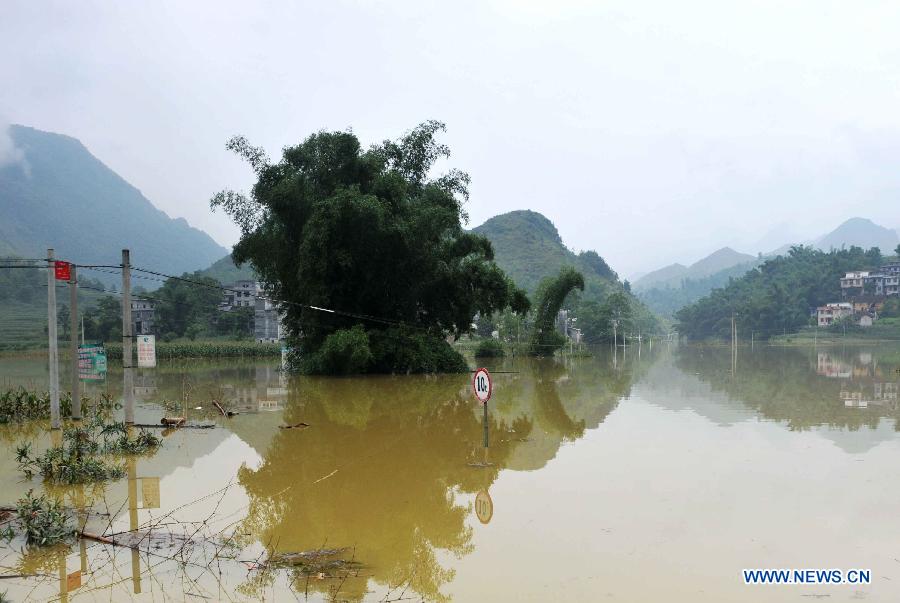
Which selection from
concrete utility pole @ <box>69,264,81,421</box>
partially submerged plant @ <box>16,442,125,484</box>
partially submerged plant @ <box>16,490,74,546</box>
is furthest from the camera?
concrete utility pole @ <box>69,264,81,421</box>

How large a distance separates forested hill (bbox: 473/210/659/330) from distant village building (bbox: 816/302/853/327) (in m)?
25.0

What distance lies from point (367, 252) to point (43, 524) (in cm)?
2075

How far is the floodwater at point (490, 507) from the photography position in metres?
6.13

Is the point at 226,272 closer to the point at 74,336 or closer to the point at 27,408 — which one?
the point at 27,408

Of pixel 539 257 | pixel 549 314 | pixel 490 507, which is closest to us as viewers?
pixel 490 507

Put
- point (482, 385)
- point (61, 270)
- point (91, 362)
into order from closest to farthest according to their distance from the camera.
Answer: point (482, 385), point (61, 270), point (91, 362)

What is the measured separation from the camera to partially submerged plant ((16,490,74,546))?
23.6ft

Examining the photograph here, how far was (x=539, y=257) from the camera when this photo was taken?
4953 inches

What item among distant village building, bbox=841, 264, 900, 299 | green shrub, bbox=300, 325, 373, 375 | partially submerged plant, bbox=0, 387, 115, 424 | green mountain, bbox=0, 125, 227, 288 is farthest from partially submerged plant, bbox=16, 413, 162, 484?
green mountain, bbox=0, 125, 227, 288

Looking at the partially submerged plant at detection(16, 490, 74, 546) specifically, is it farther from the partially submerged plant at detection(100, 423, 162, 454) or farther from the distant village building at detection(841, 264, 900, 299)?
the distant village building at detection(841, 264, 900, 299)

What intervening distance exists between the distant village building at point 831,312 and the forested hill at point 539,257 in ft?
82.0

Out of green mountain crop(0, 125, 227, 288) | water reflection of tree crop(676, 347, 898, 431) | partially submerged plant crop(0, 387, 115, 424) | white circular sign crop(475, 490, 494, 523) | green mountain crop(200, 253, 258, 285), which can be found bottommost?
water reflection of tree crop(676, 347, 898, 431)

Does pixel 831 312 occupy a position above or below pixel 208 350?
above

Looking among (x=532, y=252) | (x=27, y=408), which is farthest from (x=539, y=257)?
(x=27, y=408)
